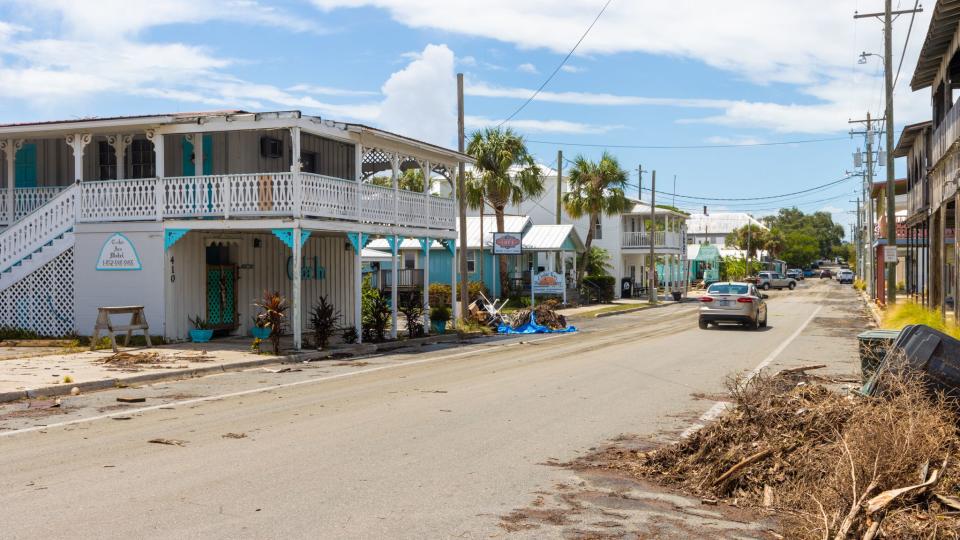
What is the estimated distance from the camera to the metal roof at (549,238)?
48.3m

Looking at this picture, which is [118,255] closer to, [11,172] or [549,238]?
[11,172]

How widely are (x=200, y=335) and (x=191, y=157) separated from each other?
499 centimetres

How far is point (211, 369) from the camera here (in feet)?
54.6

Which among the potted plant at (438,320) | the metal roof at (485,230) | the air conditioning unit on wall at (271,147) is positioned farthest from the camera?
the metal roof at (485,230)

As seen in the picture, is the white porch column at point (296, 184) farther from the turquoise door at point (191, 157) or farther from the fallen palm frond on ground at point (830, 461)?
the fallen palm frond on ground at point (830, 461)

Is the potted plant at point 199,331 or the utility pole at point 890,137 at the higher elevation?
the utility pole at point 890,137

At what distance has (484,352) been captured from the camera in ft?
70.0

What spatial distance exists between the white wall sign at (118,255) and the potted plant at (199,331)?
1.88m

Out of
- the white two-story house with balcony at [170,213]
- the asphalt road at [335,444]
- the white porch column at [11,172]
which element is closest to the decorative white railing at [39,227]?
the white two-story house with balcony at [170,213]

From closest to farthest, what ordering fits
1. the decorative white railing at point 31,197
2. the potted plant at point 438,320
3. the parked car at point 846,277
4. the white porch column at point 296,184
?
the white porch column at point 296,184, the decorative white railing at point 31,197, the potted plant at point 438,320, the parked car at point 846,277

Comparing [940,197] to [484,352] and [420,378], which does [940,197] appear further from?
[420,378]

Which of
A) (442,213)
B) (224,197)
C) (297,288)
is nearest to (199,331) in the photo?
(297,288)

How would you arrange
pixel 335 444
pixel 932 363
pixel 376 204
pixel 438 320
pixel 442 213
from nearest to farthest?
pixel 932 363 < pixel 335 444 < pixel 376 204 < pixel 438 320 < pixel 442 213

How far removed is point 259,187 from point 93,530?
15286mm
